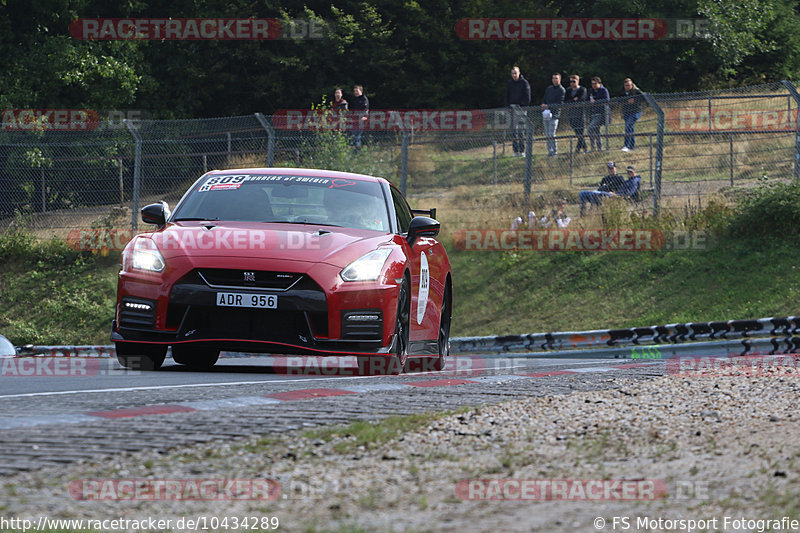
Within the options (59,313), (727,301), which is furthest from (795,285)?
(59,313)

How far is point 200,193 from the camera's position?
9.81m

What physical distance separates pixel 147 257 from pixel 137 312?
16.3 inches

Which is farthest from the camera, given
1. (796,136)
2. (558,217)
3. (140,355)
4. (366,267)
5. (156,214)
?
(558,217)

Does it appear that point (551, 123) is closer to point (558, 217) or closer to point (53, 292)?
point (558, 217)

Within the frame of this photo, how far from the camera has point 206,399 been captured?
700 centimetres

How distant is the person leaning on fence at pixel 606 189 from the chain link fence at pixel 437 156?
173 mm

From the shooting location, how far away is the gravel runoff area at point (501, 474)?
13.1ft

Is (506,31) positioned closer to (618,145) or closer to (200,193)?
(618,145)

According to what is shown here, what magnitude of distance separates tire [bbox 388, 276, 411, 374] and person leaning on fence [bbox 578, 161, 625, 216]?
11664 mm

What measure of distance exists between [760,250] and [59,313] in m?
12.3

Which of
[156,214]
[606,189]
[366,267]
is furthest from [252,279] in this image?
[606,189]

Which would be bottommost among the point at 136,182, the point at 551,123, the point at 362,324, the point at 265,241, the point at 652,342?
the point at 652,342

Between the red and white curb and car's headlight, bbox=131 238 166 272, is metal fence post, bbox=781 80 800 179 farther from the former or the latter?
car's headlight, bbox=131 238 166 272

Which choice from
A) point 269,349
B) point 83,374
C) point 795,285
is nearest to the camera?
point 269,349
